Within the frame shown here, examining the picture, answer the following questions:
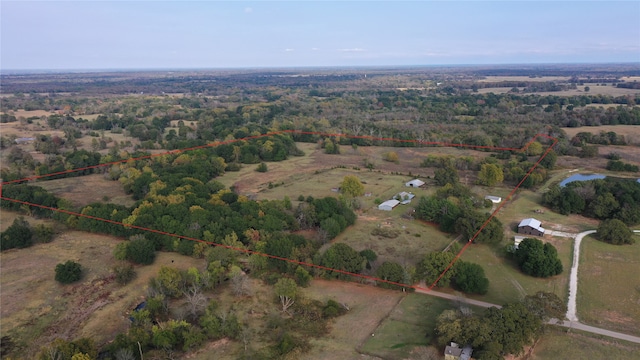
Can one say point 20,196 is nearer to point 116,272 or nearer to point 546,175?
point 116,272

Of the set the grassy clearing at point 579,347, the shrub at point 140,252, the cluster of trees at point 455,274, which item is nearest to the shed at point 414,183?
the cluster of trees at point 455,274

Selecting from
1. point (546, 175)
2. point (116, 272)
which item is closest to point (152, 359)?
point (116, 272)

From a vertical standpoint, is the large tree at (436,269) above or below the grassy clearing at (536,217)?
above

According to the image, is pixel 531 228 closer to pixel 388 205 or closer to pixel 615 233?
pixel 615 233

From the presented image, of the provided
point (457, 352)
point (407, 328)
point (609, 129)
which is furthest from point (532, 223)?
point (609, 129)

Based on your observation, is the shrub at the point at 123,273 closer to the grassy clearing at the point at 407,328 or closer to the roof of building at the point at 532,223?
the grassy clearing at the point at 407,328

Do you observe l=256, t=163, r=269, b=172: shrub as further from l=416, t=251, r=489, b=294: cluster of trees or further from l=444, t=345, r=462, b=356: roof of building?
l=444, t=345, r=462, b=356: roof of building
